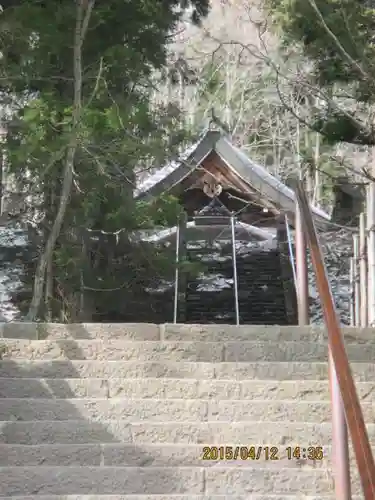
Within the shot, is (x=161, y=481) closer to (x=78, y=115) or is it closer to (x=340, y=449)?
(x=340, y=449)

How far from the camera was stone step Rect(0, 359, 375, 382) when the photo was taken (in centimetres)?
368

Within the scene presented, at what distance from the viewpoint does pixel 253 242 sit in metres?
11.5

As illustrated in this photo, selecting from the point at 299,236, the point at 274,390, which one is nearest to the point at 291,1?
the point at 299,236

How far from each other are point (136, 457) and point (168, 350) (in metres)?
1.04

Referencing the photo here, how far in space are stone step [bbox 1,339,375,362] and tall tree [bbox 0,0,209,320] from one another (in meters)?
1.69

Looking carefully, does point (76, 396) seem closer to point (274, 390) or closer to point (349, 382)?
point (274, 390)

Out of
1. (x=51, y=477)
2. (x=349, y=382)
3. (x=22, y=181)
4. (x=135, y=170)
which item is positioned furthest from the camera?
(x=135, y=170)

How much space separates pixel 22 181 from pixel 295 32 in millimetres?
2977

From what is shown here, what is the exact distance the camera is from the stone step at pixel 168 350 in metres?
3.92

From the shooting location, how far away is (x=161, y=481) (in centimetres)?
281

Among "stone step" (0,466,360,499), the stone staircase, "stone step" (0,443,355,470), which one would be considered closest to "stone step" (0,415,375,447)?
the stone staircase

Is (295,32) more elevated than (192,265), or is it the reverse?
(295,32)

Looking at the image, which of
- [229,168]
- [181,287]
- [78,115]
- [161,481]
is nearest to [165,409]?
[161,481]

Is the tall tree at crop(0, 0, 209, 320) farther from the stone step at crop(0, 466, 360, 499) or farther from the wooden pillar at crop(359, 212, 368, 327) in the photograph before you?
the stone step at crop(0, 466, 360, 499)
